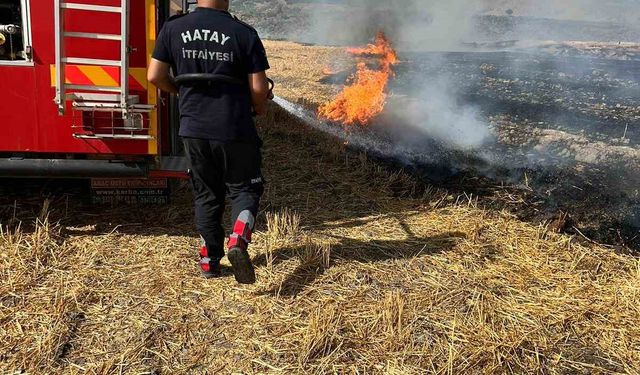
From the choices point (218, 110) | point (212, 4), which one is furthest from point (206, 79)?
point (212, 4)

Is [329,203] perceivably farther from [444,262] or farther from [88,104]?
[88,104]

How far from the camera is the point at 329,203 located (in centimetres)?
526

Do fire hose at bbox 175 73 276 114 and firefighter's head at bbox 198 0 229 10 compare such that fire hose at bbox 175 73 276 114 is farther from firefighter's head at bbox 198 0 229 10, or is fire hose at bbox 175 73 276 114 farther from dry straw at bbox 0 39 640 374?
dry straw at bbox 0 39 640 374

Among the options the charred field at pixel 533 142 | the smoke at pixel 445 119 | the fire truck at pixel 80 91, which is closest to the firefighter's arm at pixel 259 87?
the fire truck at pixel 80 91

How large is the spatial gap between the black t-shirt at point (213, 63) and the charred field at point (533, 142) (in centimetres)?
325

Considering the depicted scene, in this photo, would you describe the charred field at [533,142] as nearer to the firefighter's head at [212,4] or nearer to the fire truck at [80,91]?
the firefighter's head at [212,4]

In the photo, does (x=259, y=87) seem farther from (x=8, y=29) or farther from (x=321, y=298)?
(x=8, y=29)

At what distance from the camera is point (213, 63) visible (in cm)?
321

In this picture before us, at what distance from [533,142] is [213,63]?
6524 mm

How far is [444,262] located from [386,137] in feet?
15.3

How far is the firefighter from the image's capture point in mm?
3170

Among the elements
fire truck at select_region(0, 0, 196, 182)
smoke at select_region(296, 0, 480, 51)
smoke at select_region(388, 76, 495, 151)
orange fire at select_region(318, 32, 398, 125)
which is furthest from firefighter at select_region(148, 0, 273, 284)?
smoke at select_region(296, 0, 480, 51)

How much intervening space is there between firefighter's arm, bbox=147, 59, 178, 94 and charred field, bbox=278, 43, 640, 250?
3707 millimetres

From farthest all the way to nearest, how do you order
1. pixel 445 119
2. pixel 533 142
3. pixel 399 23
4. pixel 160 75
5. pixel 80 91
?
pixel 399 23 → pixel 445 119 → pixel 533 142 → pixel 80 91 → pixel 160 75
